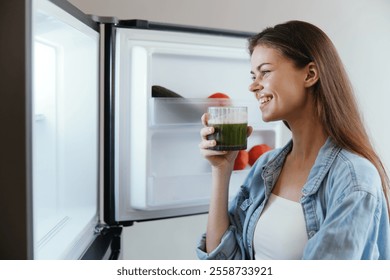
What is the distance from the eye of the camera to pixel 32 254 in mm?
722

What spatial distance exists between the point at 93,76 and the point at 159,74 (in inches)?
8.4

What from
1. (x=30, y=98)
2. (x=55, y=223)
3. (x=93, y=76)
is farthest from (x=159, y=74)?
(x=30, y=98)

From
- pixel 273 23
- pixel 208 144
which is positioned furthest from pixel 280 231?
pixel 273 23

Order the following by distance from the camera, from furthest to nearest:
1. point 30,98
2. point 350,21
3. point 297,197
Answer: point 350,21 → point 297,197 → point 30,98

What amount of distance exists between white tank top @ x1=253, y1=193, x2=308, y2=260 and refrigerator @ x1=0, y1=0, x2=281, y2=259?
357mm

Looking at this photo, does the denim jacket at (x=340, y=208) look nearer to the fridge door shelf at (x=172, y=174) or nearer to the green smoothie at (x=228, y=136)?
the green smoothie at (x=228, y=136)

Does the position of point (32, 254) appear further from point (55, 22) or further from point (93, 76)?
point (93, 76)

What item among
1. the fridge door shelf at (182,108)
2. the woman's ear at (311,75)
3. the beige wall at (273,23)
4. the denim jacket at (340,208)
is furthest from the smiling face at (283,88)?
the beige wall at (273,23)

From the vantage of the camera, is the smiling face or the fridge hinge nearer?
the smiling face

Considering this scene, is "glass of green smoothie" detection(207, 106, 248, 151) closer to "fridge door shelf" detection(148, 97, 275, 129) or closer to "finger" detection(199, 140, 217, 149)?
"finger" detection(199, 140, 217, 149)

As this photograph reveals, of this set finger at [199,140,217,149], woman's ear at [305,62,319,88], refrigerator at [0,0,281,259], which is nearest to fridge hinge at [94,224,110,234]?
refrigerator at [0,0,281,259]

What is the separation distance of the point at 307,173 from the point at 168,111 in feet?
1.46

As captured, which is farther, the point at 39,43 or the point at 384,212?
the point at 39,43

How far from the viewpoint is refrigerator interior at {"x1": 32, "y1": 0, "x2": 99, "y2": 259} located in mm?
1174
